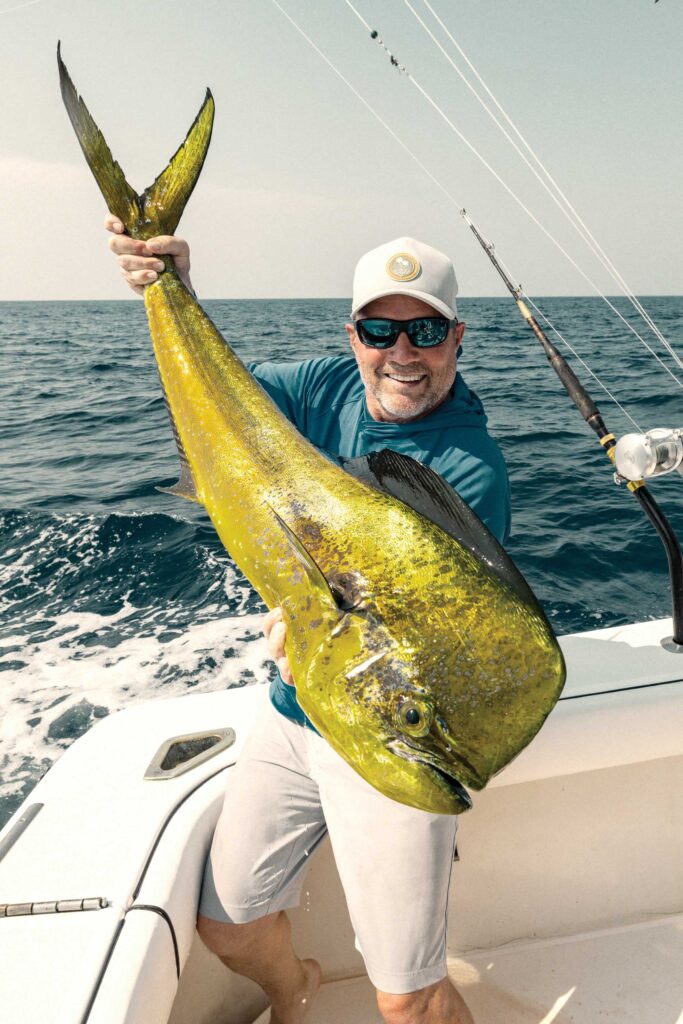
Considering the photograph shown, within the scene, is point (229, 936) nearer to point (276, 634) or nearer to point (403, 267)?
point (276, 634)

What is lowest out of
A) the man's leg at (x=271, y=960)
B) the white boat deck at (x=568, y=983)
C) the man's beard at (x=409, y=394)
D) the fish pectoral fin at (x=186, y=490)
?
the white boat deck at (x=568, y=983)

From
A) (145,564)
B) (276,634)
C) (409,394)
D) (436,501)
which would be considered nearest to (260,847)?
(276,634)

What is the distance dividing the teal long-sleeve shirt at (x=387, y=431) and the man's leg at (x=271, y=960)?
0.59m

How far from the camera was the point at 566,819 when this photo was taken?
236 cm

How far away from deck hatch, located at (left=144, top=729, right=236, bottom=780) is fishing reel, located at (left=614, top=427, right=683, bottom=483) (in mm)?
1395

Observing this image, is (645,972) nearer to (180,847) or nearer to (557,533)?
(180,847)

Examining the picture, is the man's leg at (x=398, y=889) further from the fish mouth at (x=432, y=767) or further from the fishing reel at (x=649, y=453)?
the fishing reel at (x=649, y=453)

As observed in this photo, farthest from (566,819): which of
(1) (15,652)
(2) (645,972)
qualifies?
(1) (15,652)

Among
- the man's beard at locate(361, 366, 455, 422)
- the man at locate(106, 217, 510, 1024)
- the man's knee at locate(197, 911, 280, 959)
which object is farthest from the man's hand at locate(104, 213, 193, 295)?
the man's knee at locate(197, 911, 280, 959)

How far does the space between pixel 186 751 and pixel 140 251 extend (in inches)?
55.6

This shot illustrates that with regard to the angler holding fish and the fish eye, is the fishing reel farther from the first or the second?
the fish eye

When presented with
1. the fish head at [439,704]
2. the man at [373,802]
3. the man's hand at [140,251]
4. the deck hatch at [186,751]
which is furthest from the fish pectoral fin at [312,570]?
the deck hatch at [186,751]

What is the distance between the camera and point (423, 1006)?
1.73 m

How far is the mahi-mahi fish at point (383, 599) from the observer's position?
3.60ft
